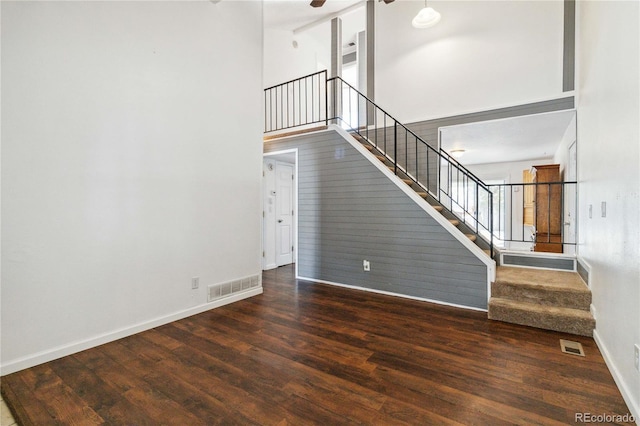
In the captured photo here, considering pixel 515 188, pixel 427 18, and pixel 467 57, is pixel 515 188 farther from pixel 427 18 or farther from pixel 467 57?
pixel 427 18

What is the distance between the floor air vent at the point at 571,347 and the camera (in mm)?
2625

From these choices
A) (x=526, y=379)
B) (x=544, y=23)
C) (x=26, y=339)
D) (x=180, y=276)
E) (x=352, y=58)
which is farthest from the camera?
(x=352, y=58)

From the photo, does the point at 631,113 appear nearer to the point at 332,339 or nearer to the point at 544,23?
the point at 332,339

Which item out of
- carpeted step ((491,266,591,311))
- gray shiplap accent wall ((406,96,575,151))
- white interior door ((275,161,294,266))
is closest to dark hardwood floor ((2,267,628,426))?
carpeted step ((491,266,591,311))

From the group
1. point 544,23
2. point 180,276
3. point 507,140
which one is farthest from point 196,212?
point 507,140

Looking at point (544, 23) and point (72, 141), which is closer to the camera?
point (72, 141)

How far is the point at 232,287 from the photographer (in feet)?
13.2

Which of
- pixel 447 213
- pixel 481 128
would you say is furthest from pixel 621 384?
pixel 481 128

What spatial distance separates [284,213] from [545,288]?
15.5 ft

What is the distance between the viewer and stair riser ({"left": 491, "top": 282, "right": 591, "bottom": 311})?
3136mm

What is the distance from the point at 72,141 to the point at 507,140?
266 inches

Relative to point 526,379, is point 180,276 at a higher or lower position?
higher

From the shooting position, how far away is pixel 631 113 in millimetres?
1933

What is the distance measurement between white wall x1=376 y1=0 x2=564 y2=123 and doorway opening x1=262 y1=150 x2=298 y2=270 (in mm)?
2398
